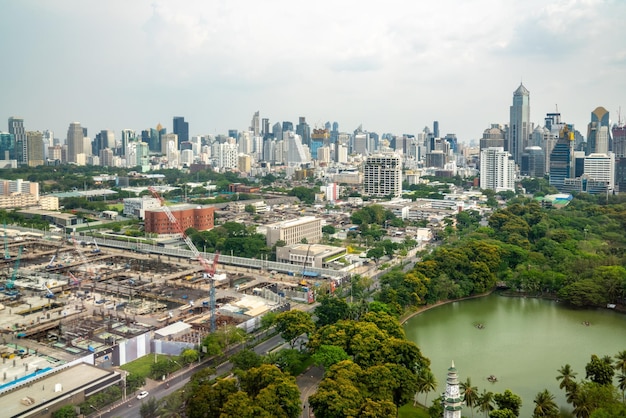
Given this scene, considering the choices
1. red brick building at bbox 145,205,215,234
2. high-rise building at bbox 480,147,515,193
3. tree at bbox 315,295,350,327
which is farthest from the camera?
high-rise building at bbox 480,147,515,193

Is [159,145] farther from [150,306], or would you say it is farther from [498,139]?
[150,306]

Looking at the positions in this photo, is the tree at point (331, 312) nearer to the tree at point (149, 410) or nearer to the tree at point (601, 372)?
the tree at point (149, 410)

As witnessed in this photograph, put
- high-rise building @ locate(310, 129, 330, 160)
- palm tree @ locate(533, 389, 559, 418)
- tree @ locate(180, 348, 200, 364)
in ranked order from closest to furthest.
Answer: palm tree @ locate(533, 389, 559, 418)
tree @ locate(180, 348, 200, 364)
high-rise building @ locate(310, 129, 330, 160)

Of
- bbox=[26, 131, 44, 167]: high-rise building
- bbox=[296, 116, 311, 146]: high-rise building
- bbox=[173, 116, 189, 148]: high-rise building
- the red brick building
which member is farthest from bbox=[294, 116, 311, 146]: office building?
the red brick building

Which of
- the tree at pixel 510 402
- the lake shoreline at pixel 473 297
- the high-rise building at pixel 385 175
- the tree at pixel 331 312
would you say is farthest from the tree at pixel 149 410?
the high-rise building at pixel 385 175

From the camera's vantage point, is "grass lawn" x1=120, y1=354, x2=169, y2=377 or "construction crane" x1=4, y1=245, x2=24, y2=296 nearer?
"grass lawn" x1=120, y1=354, x2=169, y2=377

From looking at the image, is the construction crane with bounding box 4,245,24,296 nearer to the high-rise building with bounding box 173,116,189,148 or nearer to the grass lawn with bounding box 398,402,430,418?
the grass lawn with bounding box 398,402,430,418
